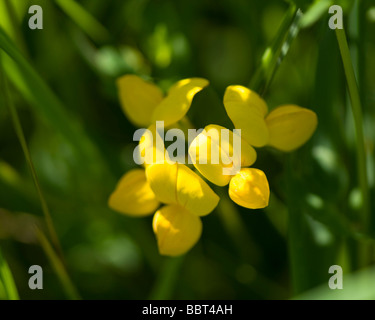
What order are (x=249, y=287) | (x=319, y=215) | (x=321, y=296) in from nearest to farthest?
(x=321, y=296) < (x=319, y=215) < (x=249, y=287)

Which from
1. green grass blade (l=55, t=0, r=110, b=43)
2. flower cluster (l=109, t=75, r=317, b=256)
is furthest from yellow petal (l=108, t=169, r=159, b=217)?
green grass blade (l=55, t=0, r=110, b=43)

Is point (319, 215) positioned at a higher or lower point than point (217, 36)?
lower

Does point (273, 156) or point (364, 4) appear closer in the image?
point (364, 4)

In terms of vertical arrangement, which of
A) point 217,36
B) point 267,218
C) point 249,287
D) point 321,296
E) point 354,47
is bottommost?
point 321,296

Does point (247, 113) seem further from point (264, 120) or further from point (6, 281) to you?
point (6, 281)

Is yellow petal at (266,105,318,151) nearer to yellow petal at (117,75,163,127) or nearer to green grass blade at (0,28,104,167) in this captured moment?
yellow petal at (117,75,163,127)

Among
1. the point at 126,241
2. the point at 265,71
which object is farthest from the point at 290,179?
the point at 126,241

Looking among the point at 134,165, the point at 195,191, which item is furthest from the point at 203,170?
the point at 134,165

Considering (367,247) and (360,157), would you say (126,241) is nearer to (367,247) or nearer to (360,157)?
(367,247)
